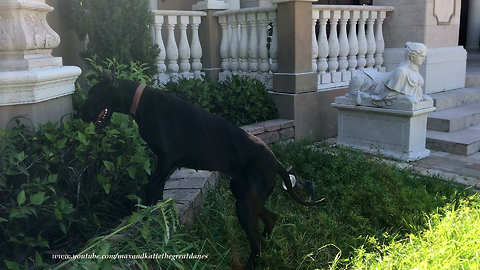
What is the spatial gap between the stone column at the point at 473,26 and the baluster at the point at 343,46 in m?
8.75

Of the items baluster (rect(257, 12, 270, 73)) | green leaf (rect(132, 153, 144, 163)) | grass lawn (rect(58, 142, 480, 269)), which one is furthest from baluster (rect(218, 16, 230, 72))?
green leaf (rect(132, 153, 144, 163))

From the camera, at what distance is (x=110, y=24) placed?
17.3 feet

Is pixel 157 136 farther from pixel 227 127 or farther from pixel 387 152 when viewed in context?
pixel 387 152

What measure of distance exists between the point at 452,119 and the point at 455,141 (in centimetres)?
67

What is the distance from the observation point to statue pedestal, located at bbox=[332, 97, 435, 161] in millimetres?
5438

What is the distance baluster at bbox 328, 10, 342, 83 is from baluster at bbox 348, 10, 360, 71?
0.36 metres

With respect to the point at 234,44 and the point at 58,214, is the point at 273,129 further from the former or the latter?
the point at 58,214

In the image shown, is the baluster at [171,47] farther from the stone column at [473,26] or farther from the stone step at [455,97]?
the stone column at [473,26]

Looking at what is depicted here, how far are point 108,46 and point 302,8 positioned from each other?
106 inches

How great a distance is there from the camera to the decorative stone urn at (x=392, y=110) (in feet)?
17.7

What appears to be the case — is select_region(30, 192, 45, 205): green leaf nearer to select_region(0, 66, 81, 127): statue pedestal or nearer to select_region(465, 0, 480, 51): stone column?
select_region(0, 66, 81, 127): statue pedestal

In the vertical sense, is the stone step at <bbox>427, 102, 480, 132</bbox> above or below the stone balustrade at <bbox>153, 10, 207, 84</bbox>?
below

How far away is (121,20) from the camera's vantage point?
526 cm

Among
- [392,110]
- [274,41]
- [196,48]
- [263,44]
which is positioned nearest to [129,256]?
[392,110]
